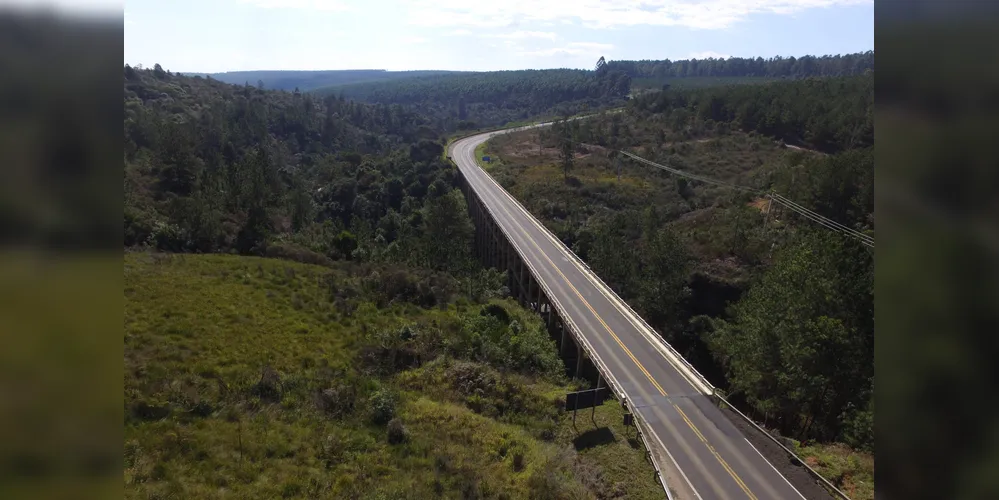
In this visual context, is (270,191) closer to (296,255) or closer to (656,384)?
(296,255)

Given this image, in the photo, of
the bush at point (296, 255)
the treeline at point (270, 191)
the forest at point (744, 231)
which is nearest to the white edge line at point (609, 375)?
the forest at point (744, 231)

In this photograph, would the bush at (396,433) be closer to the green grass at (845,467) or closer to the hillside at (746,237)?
the green grass at (845,467)

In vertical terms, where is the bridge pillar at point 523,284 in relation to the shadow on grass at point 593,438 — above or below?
above

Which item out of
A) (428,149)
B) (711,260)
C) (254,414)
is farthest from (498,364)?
(428,149)

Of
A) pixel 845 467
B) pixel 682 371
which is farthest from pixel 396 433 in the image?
pixel 845 467

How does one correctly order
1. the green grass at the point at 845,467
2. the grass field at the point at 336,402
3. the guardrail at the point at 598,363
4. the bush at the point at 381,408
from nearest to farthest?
the grass field at the point at 336,402
the green grass at the point at 845,467
the guardrail at the point at 598,363
the bush at the point at 381,408

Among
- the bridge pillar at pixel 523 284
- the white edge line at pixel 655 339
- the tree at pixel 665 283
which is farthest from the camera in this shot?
the bridge pillar at pixel 523 284
